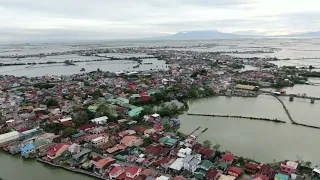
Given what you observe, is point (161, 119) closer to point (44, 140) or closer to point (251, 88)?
point (44, 140)

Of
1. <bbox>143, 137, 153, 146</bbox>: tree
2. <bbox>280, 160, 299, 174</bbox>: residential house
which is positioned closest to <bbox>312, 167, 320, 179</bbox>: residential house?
<bbox>280, 160, 299, 174</bbox>: residential house

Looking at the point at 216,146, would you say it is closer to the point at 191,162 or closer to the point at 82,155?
the point at 191,162

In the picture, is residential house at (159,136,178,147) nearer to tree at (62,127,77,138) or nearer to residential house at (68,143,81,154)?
residential house at (68,143,81,154)

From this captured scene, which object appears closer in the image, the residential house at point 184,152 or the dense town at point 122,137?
the dense town at point 122,137

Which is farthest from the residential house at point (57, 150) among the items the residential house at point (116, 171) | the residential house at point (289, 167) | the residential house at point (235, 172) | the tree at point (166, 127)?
the residential house at point (289, 167)

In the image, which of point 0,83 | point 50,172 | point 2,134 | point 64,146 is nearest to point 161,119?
point 64,146

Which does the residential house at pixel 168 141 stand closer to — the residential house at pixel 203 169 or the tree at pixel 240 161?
the residential house at pixel 203 169
